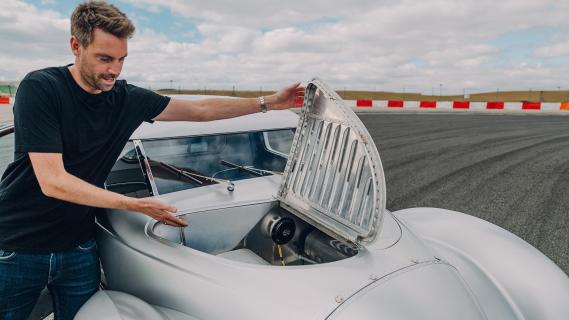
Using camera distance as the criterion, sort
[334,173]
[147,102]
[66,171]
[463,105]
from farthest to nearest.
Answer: [463,105]
[147,102]
[334,173]
[66,171]

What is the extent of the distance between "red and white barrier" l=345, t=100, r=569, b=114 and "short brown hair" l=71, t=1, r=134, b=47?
24049 millimetres

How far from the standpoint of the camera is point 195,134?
315 cm

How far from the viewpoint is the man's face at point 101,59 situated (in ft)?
6.54

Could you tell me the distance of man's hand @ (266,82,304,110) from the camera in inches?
116

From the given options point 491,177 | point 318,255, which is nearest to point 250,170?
point 318,255

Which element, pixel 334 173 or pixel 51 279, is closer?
pixel 51 279

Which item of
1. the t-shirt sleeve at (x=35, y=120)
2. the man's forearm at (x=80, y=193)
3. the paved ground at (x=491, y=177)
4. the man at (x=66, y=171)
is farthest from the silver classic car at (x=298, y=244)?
the paved ground at (x=491, y=177)

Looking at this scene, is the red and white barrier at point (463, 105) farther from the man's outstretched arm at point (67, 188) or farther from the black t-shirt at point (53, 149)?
the man's outstretched arm at point (67, 188)

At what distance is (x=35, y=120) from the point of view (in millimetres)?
1875

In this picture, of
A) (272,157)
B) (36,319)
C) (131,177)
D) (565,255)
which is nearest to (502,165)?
(565,255)

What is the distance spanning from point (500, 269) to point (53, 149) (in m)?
2.72

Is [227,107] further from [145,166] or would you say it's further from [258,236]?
[258,236]

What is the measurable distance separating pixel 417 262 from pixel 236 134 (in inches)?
72.1

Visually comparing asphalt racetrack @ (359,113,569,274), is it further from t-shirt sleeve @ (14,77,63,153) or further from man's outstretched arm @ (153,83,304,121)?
t-shirt sleeve @ (14,77,63,153)
